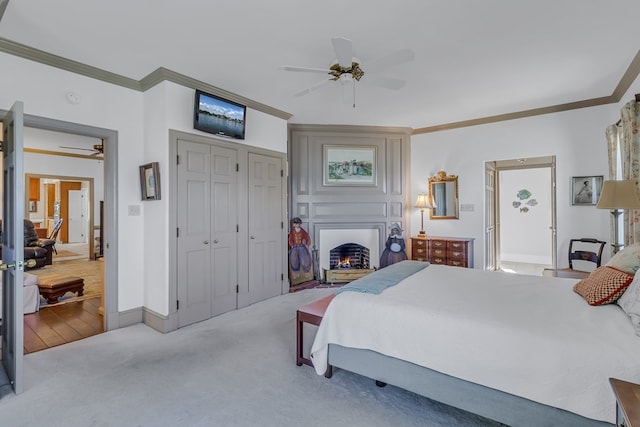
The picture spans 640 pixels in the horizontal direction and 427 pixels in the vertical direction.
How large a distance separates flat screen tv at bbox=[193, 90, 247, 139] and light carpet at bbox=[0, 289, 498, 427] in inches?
87.6

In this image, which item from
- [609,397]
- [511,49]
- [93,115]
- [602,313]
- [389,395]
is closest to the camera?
[609,397]

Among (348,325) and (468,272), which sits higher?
(468,272)

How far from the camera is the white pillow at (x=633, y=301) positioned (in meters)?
1.59

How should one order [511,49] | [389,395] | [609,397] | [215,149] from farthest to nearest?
[215,149] < [511,49] < [389,395] < [609,397]

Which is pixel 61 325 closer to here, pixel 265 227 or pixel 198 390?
pixel 198 390

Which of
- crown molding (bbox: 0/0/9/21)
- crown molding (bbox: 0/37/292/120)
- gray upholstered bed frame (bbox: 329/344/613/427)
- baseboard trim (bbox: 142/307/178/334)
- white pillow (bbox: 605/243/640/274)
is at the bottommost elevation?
baseboard trim (bbox: 142/307/178/334)

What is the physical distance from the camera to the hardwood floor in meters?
3.02

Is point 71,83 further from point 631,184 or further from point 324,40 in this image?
point 631,184

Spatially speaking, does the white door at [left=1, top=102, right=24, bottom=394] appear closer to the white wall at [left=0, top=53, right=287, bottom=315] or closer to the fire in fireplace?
the white wall at [left=0, top=53, right=287, bottom=315]

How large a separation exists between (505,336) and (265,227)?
3287mm

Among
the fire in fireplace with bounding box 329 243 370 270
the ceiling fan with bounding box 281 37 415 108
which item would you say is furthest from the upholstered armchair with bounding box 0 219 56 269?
the ceiling fan with bounding box 281 37 415 108

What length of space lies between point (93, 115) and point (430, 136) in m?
4.82

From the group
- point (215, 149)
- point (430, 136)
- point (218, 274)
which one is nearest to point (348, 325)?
point (218, 274)

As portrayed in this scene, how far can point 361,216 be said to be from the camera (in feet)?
18.0
